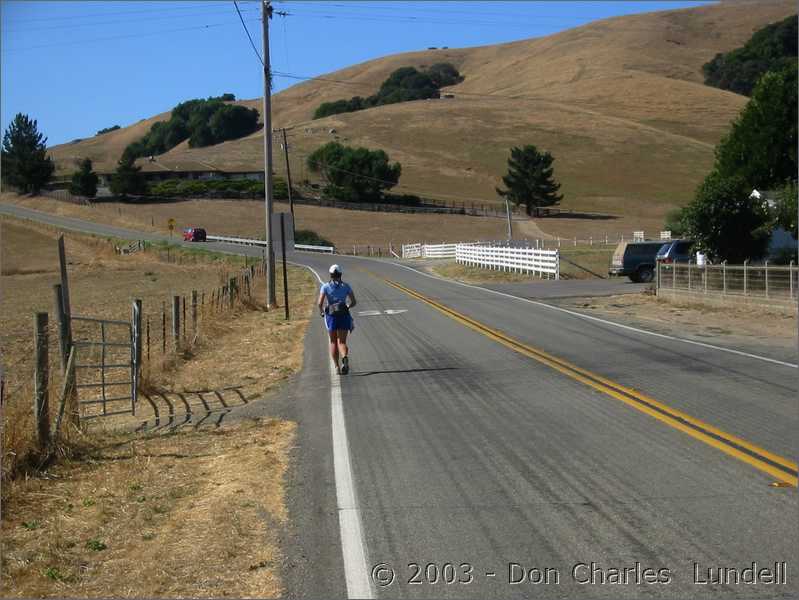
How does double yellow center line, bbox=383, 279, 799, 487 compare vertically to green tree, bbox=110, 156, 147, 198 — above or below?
below

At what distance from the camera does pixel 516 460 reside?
8.74 meters

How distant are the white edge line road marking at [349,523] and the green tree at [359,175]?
109 meters

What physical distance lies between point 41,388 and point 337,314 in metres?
6.08

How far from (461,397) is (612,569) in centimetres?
636

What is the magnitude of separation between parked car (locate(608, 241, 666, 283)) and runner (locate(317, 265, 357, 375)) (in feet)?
86.7

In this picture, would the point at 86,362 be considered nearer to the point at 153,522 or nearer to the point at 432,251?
the point at 153,522

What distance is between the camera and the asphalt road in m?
6.05

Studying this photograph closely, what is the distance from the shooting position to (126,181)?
118 metres

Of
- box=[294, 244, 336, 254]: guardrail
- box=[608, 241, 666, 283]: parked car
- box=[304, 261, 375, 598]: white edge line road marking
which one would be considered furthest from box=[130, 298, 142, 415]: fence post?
box=[294, 244, 336, 254]: guardrail

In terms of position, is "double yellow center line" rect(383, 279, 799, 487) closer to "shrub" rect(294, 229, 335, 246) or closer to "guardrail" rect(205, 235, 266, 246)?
"guardrail" rect(205, 235, 266, 246)

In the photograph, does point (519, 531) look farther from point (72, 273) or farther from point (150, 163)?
point (150, 163)

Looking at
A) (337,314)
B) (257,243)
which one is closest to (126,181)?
(257,243)

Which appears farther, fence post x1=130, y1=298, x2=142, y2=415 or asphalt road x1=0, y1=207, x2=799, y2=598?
fence post x1=130, y1=298, x2=142, y2=415

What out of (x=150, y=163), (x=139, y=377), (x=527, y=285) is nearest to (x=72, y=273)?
(x=527, y=285)
